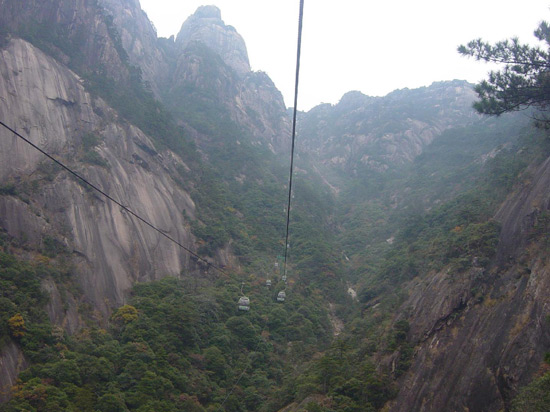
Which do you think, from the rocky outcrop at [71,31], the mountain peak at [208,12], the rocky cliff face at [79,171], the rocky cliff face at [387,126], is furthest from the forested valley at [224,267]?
the mountain peak at [208,12]

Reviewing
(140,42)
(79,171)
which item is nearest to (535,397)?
(79,171)

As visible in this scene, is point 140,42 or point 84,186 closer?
point 84,186

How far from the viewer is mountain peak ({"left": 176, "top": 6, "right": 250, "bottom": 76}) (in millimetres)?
130125

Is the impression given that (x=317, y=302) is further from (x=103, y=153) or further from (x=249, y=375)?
(x=103, y=153)

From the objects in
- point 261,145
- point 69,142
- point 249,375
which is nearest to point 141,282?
point 249,375

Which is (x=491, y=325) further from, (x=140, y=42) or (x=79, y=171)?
(x=140, y=42)

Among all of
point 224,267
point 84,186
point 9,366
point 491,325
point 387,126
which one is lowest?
point 491,325

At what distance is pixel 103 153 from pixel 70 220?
9.89 m

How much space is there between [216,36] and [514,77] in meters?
128

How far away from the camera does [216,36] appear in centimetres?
13362

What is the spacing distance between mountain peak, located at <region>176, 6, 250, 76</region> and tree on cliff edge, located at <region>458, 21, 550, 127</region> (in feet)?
375

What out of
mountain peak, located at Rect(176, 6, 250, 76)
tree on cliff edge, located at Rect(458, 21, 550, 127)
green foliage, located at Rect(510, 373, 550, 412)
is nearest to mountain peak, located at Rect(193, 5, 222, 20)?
mountain peak, located at Rect(176, 6, 250, 76)

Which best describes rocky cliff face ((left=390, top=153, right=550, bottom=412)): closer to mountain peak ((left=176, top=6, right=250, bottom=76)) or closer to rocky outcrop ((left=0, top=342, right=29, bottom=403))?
rocky outcrop ((left=0, top=342, right=29, bottom=403))

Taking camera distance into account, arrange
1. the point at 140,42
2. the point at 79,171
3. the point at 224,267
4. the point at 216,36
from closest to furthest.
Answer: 1. the point at 79,171
2. the point at 224,267
3. the point at 140,42
4. the point at 216,36
